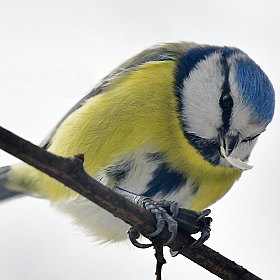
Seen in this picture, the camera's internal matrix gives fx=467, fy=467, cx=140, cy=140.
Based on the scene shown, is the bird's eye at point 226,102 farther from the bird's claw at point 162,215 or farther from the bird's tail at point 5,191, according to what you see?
the bird's tail at point 5,191

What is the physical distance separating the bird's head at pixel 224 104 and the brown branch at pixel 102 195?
7.7 inches

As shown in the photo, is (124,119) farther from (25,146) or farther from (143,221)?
(25,146)

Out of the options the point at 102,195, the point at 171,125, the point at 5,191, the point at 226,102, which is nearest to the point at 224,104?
the point at 226,102

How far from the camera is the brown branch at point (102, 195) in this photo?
0.50 meters

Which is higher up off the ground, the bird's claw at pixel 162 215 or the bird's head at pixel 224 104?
the bird's head at pixel 224 104

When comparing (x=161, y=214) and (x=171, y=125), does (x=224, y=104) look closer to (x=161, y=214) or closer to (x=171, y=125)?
(x=171, y=125)

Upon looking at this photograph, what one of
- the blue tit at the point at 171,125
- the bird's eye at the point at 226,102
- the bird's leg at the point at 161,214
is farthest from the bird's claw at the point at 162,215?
the bird's eye at the point at 226,102

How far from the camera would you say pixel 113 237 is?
108 centimetres

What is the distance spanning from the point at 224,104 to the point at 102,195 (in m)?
0.40

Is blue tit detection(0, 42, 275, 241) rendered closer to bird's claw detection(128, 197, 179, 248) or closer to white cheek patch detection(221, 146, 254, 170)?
white cheek patch detection(221, 146, 254, 170)

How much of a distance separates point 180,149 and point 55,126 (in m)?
0.32

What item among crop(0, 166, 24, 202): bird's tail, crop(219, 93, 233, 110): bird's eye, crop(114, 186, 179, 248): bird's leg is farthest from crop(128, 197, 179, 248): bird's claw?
crop(0, 166, 24, 202): bird's tail

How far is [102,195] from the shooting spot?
56cm

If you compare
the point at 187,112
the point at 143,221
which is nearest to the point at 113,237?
the point at 187,112
